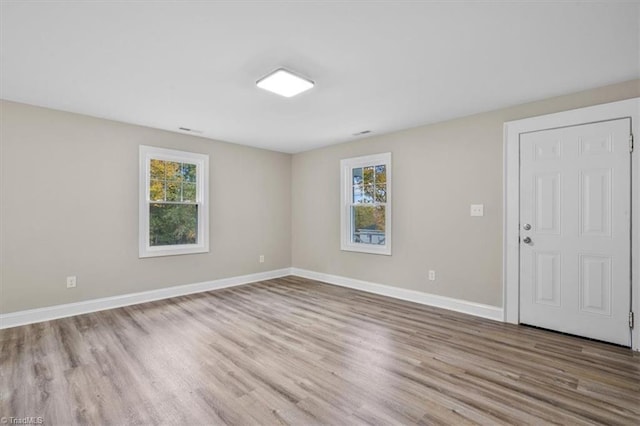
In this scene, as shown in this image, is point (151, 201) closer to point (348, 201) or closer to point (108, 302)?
point (108, 302)

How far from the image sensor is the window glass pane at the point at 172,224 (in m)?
4.39

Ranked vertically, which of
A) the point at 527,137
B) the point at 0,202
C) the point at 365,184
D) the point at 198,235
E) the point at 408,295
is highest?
the point at 527,137

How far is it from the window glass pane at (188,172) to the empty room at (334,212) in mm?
21

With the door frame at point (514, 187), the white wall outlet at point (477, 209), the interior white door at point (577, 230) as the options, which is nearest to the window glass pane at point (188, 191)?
the white wall outlet at point (477, 209)

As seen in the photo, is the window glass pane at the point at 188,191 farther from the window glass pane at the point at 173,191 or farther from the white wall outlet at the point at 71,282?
the white wall outlet at the point at 71,282

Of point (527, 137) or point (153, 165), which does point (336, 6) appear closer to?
point (527, 137)

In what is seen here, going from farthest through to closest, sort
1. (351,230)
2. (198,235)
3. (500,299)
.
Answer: (351,230) → (198,235) → (500,299)

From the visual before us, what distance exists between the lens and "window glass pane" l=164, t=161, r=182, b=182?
4.53 m

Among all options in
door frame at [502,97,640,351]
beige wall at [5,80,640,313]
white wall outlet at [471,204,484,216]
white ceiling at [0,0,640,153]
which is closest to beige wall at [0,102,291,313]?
beige wall at [5,80,640,313]

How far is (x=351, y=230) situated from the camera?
205 inches

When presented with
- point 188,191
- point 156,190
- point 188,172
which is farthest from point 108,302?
point 188,172

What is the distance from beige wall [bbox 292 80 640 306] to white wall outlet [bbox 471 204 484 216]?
0.05 meters

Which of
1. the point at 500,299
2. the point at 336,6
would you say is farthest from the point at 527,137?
the point at 336,6

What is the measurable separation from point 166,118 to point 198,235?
1.86 meters
